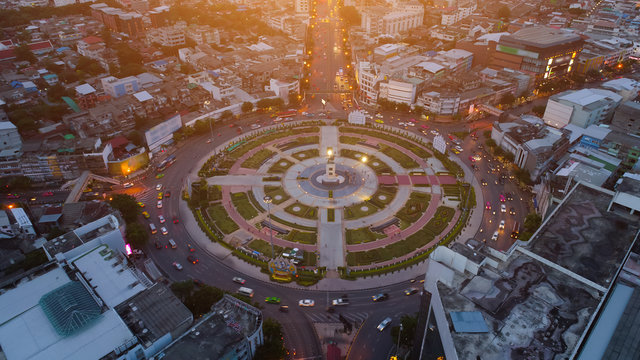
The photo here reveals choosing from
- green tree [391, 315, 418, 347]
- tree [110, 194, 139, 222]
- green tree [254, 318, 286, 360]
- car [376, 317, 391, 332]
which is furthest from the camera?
tree [110, 194, 139, 222]

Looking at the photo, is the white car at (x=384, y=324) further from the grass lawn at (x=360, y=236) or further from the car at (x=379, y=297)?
the grass lawn at (x=360, y=236)

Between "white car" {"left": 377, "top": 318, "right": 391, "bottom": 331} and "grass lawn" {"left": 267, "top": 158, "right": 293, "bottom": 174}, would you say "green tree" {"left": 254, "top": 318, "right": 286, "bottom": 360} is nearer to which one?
"white car" {"left": 377, "top": 318, "right": 391, "bottom": 331}

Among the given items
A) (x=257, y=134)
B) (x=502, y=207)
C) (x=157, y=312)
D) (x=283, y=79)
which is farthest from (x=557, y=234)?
(x=283, y=79)

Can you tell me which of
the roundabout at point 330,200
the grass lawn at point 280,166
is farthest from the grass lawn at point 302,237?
the grass lawn at point 280,166

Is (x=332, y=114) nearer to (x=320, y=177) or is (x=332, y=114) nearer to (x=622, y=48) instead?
(x=320, y=177)

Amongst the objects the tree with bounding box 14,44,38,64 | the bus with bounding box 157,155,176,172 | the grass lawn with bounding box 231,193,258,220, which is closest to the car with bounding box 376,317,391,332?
the grass lawn with bounding box 231,193,258,220

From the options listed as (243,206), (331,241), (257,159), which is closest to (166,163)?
(257,159)
